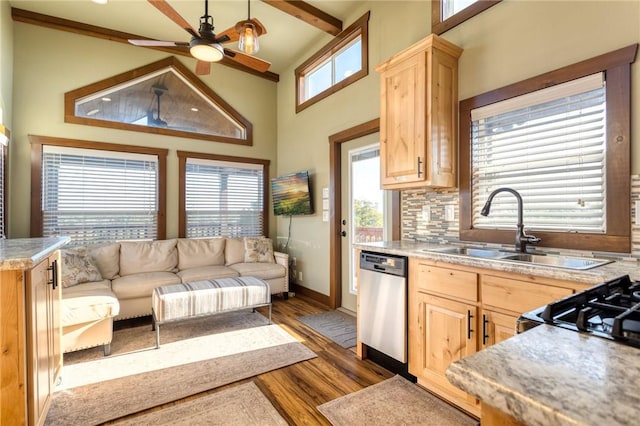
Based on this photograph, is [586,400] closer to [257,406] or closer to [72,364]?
[257,406]

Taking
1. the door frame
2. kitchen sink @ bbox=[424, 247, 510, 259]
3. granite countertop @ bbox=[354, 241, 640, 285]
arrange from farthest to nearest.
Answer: the door frame
kitchen sink @ bbox=[424, 247, 510, 259]
granite countertop @ bbox=[354, 241, 640, 285]

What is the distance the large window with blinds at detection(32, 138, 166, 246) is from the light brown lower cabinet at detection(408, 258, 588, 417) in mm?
3748

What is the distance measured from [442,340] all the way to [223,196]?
3.94 meters

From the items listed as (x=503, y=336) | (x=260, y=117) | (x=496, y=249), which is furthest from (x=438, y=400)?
(x=260, y=117)

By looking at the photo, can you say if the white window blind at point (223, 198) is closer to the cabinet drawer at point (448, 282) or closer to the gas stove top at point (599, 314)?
the cabinet drawer at point (448, 282)

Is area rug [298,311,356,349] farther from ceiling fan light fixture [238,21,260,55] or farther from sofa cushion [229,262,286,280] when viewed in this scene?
ceiling fan light fixture [238,21,260,55]

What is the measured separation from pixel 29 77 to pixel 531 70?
517 cm

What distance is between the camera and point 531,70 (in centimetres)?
212

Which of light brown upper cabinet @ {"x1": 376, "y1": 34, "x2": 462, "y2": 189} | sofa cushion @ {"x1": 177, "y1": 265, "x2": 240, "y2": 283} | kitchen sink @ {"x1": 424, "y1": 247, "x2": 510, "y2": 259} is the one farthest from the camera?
sofa cushion @ {"x1": 177, "y1": 265, "x2": 240, "y2": 283}

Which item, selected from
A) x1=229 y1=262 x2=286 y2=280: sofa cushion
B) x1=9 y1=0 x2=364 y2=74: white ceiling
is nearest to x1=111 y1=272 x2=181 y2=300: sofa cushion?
x1=229 y1=262 x2=286 y2=280: sofa cushion

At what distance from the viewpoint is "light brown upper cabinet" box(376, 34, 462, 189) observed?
238 cm

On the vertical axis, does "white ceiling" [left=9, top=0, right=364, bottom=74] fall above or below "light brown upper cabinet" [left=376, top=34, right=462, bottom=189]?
above

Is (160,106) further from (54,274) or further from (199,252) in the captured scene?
(54,274)

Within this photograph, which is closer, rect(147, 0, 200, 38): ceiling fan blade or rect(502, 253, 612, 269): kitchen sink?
rect(502, 253, 612, 269): kitchen sink
